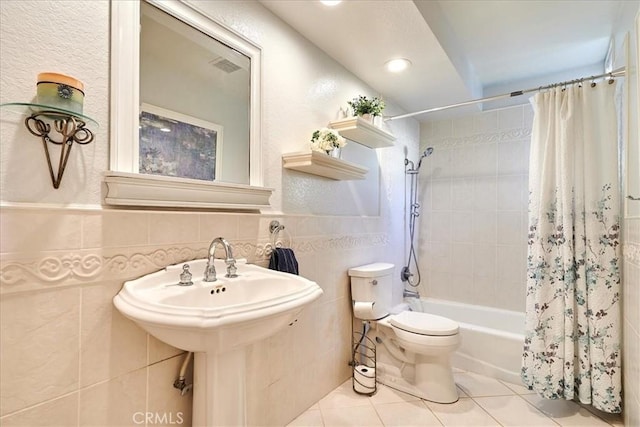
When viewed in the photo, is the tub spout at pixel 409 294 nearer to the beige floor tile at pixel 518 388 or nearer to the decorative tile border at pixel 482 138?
the beige floor tile at pixel 518 388

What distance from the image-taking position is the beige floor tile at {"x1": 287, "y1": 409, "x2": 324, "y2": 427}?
1748 mm

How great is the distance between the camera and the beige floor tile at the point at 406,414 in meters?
1.79

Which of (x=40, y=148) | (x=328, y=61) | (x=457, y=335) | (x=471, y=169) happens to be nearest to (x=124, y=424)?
(x=40, y=148)

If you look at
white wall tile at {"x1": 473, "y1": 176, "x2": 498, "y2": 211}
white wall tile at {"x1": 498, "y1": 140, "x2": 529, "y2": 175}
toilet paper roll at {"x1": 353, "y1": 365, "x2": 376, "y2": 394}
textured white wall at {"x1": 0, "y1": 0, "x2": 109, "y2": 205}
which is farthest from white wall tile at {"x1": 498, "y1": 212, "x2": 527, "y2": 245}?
textured white wall at {"x1": 0, "y1": 0, "x2": 109, "y2": 205}

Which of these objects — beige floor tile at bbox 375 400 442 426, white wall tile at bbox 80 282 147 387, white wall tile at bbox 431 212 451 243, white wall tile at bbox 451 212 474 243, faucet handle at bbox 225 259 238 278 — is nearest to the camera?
white wall tile at bbox 80 282 147 387

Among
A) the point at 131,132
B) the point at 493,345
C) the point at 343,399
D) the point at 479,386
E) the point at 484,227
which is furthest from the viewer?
the point at 484,227

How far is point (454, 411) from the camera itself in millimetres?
1907

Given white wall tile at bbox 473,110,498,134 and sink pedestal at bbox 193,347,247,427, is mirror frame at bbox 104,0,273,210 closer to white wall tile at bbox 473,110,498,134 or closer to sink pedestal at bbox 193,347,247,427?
sink pedestal at bbox 193,347,247,427

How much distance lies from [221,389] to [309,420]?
36.9 inches

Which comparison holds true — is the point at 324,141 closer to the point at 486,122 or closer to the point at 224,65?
the point at 224,65

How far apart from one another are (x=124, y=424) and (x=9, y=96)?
3.61 ft

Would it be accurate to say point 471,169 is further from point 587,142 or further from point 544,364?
point 544,364

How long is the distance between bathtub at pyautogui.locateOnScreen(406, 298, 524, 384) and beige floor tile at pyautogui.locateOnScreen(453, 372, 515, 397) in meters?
0.07

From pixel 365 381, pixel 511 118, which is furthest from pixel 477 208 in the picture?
pixel 365 381
